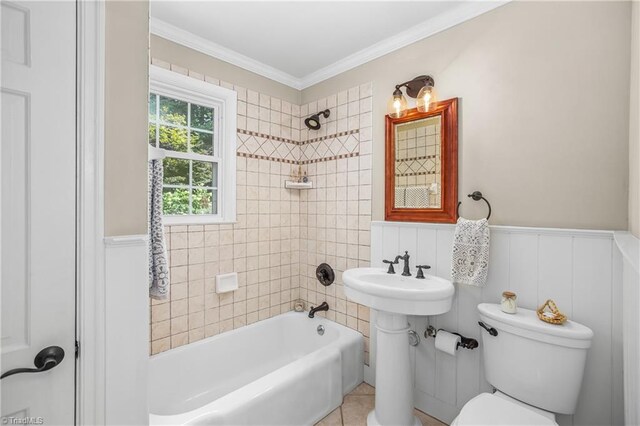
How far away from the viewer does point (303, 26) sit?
200 cm

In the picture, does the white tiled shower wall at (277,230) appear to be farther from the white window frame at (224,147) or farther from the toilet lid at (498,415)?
the toilet lid at (498,415)

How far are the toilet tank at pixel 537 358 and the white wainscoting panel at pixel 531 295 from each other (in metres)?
0.15

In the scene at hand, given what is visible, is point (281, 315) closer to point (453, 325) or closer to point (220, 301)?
point (220, 301)

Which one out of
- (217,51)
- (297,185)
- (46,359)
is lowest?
(46,359)

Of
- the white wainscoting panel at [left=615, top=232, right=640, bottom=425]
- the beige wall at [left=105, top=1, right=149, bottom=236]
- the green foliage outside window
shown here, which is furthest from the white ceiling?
the white wainscoting panel at [left=615, top=232, right=640, bottom=425]

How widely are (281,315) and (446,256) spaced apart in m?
1.58

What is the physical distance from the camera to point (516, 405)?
1312 mm

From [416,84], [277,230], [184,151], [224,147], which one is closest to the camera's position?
[416,84]

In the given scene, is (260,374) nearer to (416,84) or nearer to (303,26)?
(416,84)

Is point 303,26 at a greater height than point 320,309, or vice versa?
point 303,26

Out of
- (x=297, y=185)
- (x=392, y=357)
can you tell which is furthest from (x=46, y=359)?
(x=297, y=185)

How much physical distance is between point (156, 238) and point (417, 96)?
1.80 metres

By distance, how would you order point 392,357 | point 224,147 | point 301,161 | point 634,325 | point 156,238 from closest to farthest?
point 634,325, point 156,238, point 392,357, point 224,147, point 301,161

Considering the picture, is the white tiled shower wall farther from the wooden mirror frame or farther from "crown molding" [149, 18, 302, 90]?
the wooden mirror frame
